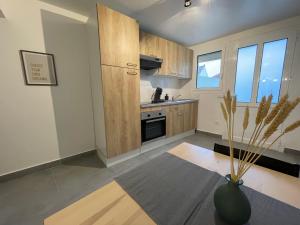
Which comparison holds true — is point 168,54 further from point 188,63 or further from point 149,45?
point 188,63

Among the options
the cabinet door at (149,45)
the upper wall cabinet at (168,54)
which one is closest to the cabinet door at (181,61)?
the upper wall cabinet at (168,54)

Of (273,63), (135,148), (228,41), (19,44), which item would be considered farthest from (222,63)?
(19,44)

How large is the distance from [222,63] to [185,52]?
0.95 meters

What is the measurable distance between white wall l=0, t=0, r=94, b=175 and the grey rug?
1.96m

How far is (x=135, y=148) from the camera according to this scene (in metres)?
2.42

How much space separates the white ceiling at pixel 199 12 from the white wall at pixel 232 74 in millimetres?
182

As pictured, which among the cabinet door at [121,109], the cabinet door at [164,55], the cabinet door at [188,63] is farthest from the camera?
the cabinet door at [188,63]

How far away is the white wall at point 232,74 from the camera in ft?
7.86

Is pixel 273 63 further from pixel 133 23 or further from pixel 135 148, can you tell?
pixel 135 148

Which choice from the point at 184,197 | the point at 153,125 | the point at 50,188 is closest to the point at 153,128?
the point at 153,125

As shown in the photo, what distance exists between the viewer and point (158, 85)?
3443 millimetres

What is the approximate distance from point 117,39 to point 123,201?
2.04 m

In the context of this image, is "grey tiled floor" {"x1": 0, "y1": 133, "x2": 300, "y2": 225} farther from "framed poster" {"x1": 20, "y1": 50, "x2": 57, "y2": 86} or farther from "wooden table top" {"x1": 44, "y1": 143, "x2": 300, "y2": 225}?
"framed poster" {"x1": 20, "y1": 50, "x2": 57, "y2": 86}

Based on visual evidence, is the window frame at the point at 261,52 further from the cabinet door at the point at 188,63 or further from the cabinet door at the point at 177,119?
the cabinet door at the point at 177,119
